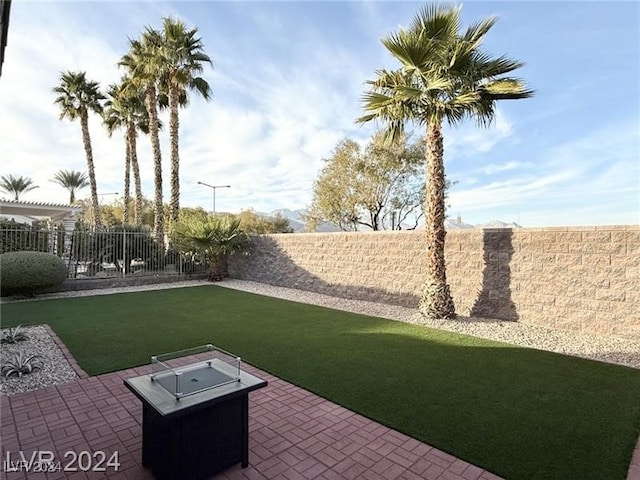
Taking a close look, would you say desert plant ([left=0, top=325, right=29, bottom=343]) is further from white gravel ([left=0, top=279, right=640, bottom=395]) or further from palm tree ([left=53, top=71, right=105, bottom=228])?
palm tree ([left=53, top=71, right=105, bottom=228])

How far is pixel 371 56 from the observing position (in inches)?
475

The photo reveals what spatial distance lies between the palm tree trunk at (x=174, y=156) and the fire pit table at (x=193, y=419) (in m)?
15.1

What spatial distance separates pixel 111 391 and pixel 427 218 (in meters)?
7.29

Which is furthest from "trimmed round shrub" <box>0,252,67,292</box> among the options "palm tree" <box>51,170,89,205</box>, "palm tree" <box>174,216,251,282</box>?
"palm tree" <box>51,170,89,205</box>

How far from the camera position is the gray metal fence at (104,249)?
487 inches

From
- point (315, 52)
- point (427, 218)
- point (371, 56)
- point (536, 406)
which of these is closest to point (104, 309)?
point (427, 218)

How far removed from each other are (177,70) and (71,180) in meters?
30.8

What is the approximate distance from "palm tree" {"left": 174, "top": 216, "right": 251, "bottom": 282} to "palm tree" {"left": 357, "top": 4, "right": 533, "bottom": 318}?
28.9ft

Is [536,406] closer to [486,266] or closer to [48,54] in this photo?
[486,266]

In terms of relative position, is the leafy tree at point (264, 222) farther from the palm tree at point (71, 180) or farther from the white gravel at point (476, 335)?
the white gravel at point (476, 335)

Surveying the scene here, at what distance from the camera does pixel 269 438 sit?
332 cm


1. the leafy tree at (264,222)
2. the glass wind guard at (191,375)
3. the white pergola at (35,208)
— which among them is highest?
the leafy tree at (264,222)

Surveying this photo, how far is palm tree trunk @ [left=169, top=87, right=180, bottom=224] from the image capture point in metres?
16.8

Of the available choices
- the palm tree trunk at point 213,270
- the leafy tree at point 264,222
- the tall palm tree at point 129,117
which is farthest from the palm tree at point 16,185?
the palm tree trunk at point 213,270
